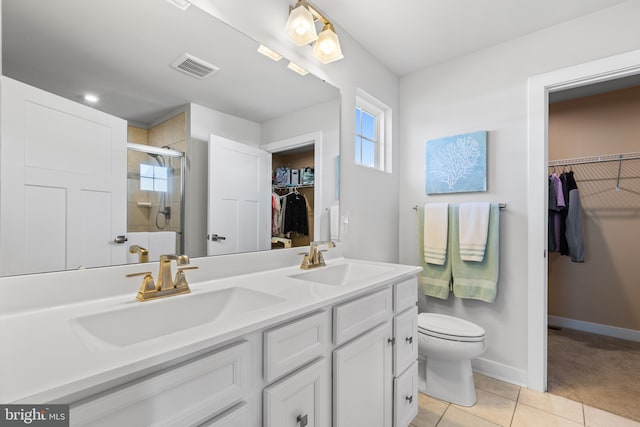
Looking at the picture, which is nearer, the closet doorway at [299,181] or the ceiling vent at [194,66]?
the ceiling vent at [194,66]

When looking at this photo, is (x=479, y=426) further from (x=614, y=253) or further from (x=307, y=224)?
(x=614, y=253)

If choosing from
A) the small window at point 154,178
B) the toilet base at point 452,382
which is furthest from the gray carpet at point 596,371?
the small window at point 154,178

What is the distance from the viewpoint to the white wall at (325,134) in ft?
5.67

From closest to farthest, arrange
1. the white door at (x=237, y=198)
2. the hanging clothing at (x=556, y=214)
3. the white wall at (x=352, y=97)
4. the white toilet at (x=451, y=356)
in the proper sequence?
the white door at (x=237, y=198), the white wall at (x=352, y=97), the white toilet at (x=451, y=356), the hanging clothing at (x=556, y=214)

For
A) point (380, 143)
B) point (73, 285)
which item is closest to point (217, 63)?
point (73, 285)

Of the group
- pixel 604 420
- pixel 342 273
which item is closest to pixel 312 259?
pixel 342 273

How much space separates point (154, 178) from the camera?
45.4 inches

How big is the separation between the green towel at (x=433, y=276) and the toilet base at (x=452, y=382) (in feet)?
1.73

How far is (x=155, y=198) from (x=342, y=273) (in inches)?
41.4

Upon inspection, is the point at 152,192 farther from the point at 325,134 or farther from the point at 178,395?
the point at 325,134

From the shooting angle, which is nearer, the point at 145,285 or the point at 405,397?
the point at 145,285

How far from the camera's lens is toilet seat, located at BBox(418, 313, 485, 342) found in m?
1.78
